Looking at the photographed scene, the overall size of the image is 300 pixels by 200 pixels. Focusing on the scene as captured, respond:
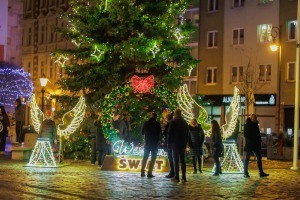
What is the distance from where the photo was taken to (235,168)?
2581cm

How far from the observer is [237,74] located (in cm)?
6156

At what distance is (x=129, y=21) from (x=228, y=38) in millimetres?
31818

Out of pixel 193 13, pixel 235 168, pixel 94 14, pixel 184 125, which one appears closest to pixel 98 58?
pixel 94 14

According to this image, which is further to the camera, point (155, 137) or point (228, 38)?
point (228, 38)

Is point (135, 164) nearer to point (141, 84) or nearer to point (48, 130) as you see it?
point (48, 130)

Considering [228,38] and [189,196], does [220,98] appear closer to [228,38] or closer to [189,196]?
[228,38]

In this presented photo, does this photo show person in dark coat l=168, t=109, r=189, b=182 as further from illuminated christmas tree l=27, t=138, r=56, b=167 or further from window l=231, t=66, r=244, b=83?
window l=231, t=66, r=244, b=83

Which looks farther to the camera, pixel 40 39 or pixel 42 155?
pixel 40 39

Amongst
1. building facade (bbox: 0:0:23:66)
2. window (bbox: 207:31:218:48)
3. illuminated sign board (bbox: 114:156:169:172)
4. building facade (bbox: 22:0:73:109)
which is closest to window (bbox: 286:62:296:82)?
window (bbox: 207:31:218:48)

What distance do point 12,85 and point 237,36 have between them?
2309 centimetres

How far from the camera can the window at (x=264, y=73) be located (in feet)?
194

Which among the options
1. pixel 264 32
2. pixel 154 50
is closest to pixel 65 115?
pixel 154 50

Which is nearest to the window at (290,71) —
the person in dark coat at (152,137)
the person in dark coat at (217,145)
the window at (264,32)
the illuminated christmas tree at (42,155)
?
the window at (264,32)

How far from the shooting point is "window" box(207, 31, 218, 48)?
6338cm
